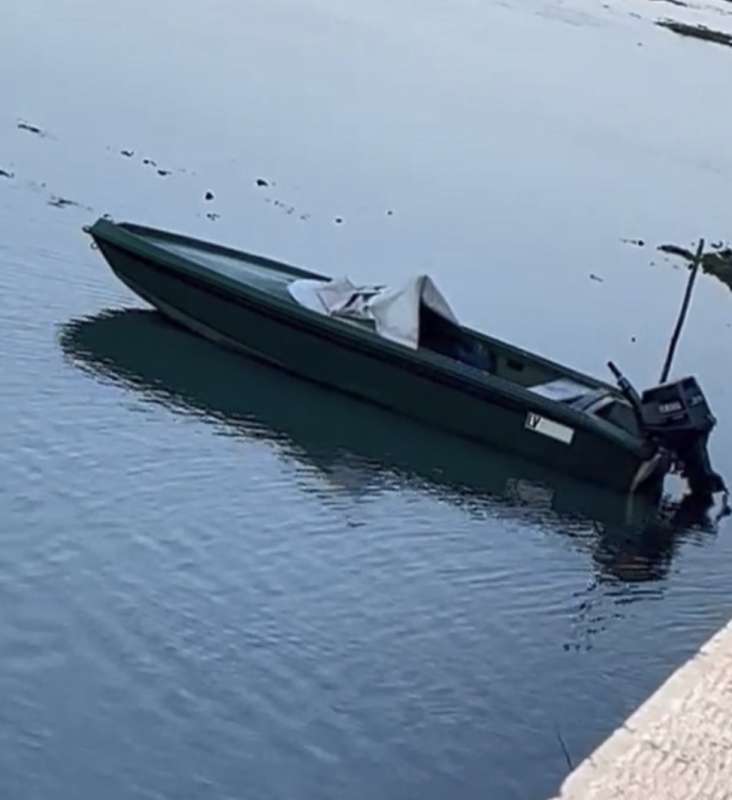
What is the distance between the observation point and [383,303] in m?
16.2

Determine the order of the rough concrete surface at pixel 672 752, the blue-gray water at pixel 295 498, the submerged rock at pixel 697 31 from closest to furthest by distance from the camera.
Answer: the rough concrete surface at pixel 672 752, the blue-gray water at pixel 295 498, the submerged rock at pixel 697 31

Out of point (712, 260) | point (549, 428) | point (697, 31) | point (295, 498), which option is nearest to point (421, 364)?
point (549, 428)

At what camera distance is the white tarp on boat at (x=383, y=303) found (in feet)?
52.7

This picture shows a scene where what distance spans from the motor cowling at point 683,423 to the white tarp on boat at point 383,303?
201 cm

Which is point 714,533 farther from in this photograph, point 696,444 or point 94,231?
point 94,231

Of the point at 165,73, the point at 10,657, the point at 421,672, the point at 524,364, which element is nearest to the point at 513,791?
the point at 421,672

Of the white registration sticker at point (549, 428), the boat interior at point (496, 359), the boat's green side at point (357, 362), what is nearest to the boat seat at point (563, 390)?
the boat interior at point (496, 359)

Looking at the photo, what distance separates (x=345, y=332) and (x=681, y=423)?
9.70 feet

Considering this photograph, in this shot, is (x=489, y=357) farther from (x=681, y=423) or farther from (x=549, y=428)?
(x=681, y=423)

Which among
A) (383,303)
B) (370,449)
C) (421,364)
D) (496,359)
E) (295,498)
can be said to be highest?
(383,303)

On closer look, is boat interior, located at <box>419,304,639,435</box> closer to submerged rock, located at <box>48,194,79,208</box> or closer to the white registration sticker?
the white registration sticker

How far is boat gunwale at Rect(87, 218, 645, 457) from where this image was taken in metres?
15.5

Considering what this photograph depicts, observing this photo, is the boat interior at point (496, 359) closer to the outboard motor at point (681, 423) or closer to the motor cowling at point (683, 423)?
the outboard motor at point (681, 423)

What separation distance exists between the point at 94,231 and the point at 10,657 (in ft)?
24.3
